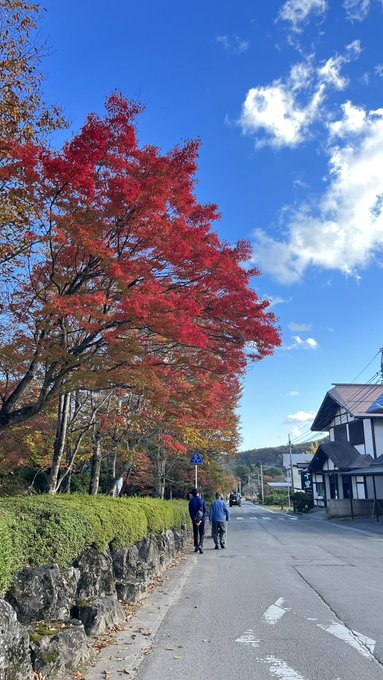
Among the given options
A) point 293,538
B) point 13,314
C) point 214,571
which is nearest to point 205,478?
point 293,538

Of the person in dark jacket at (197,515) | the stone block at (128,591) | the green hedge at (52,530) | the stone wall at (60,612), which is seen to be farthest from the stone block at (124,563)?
the person in dark jacket at (197,515)

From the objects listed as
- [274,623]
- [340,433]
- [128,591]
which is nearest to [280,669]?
[274,623]

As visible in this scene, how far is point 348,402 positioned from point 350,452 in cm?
384

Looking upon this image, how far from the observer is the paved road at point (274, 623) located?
4.76m

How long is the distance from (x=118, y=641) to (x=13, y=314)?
6029mm

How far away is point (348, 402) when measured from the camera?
122ft

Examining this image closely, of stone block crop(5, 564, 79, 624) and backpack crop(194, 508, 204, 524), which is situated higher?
backpack crop(194, 508, 204, 524)

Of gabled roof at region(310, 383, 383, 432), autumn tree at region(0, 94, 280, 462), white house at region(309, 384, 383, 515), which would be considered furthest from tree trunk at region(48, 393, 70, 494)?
gabled roof at region(310, 383, 383, 432)

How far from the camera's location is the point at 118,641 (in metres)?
5.61

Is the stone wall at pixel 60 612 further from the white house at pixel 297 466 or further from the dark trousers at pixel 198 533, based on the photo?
the white house at pixel 297 466

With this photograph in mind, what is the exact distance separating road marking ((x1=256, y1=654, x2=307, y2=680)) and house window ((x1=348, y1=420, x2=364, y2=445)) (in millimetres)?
31746

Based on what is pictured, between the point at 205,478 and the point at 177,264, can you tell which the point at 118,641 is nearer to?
the point at 177,264

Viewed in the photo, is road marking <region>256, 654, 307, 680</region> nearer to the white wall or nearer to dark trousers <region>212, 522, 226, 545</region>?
dark trousers <region>212, 522, 226, 545</region>

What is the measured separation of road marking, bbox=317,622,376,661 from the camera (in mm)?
5172
